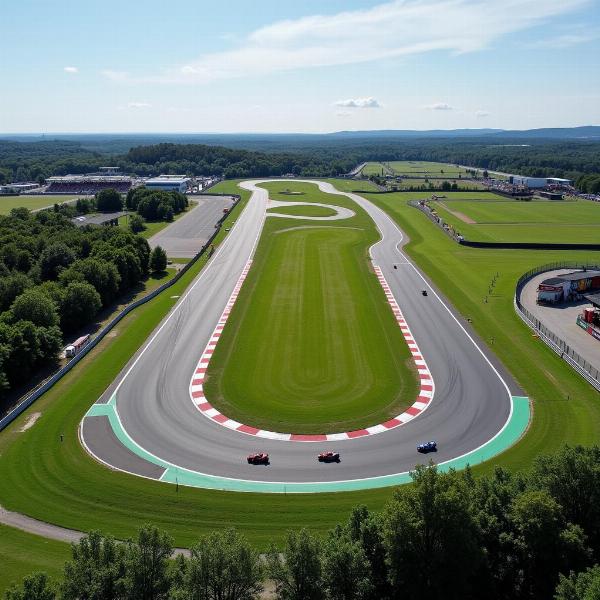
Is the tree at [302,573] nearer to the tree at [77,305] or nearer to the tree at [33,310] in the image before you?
the tree at [33,310]

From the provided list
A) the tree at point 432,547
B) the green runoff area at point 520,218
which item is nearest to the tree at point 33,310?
the tree at point 432,547

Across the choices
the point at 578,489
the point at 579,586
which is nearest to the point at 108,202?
the point at 578,489

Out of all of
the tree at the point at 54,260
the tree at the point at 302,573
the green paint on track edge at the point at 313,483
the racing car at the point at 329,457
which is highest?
the tree at the point at 302,573

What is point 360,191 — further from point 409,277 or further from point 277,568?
point 277,568

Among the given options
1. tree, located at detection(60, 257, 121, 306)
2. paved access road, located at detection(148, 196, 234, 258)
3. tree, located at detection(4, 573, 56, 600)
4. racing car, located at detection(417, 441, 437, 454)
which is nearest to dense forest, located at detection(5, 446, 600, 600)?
tree, located at detection(4, 573, 56, 600)

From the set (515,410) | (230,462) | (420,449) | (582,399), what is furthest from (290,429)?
(582,399)

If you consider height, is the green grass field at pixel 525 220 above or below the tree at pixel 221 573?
below
